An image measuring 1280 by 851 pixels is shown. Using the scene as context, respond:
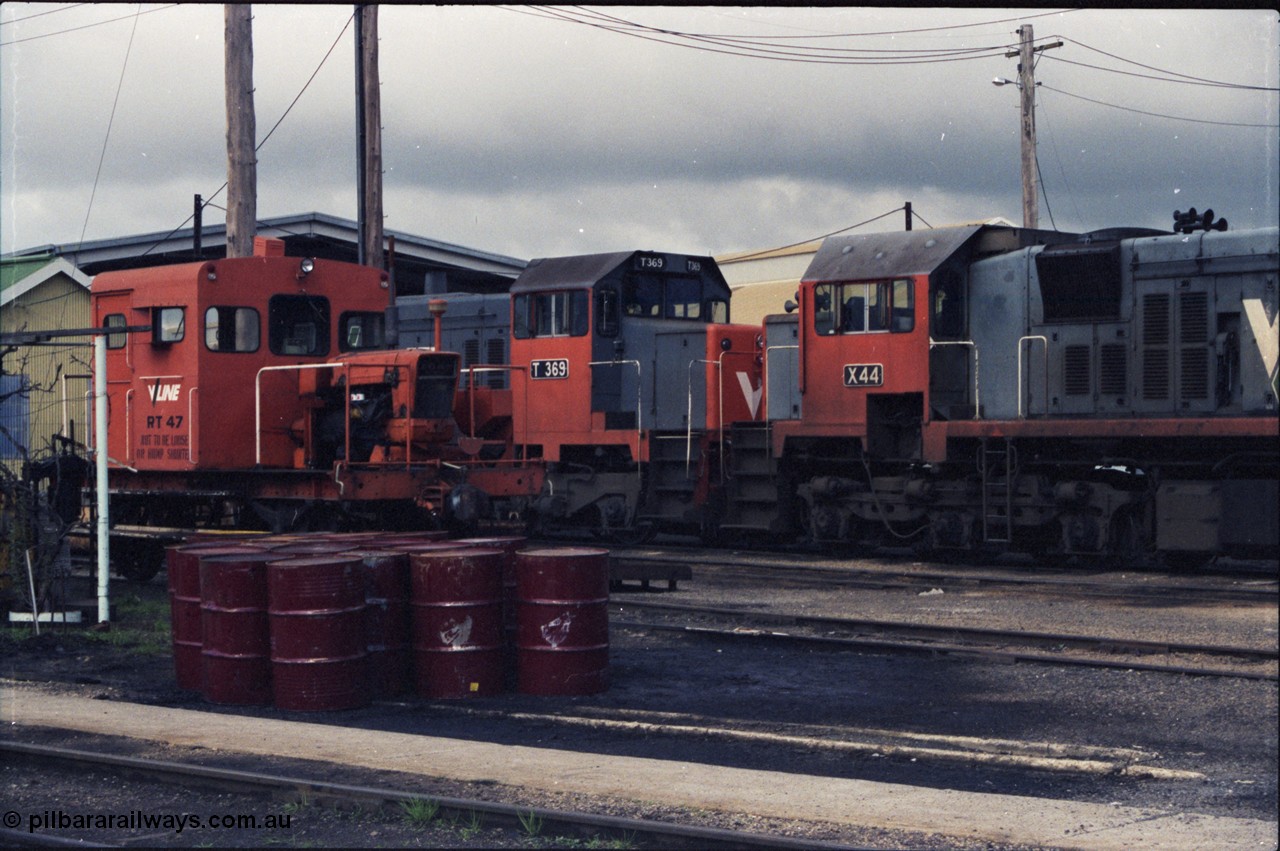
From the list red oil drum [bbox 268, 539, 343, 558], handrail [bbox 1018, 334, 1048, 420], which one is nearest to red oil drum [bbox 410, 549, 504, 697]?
red oil drum [bbox 268, 539, 343, 558]

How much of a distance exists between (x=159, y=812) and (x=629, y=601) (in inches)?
331

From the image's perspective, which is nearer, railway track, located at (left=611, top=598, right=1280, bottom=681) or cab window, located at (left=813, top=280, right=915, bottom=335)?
railway track, located at (left=611, top=598, right=1280, bottom=681)

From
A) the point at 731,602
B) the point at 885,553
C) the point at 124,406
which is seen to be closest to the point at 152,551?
the point at 124,406

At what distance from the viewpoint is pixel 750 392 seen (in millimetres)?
20453

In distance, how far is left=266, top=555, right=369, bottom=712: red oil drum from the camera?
8.83 metres

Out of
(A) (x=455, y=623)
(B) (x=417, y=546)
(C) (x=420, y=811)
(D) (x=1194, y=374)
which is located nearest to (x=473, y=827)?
(C) (x=420, y=811)

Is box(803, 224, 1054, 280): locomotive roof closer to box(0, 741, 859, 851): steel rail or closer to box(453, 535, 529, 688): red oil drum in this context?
box(453, 535, 529, 688): red oil drum

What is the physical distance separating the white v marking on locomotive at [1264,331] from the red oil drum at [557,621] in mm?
9480

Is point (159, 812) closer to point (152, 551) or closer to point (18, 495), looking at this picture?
point (18, 495)

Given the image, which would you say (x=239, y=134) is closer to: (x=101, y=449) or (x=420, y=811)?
(x=101, y=449)

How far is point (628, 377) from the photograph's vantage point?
20.5 m

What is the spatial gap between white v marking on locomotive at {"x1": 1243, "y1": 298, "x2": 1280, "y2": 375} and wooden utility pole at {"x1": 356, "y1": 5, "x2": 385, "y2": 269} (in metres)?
12.7

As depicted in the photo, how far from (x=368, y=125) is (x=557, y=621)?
47.8 feet

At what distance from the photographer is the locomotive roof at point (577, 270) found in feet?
65.6
